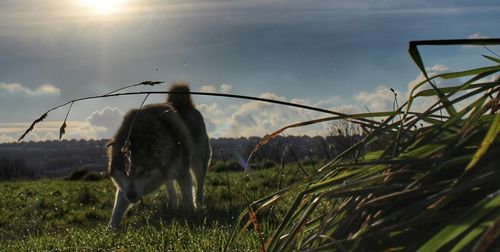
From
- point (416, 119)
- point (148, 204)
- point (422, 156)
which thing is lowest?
point (148, 204)

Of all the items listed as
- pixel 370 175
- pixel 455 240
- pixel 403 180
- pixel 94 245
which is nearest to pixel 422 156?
pixel 403 180

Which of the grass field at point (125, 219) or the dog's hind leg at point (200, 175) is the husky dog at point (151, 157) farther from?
the grass field at point (125, 219)

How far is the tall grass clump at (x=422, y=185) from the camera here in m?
1.30

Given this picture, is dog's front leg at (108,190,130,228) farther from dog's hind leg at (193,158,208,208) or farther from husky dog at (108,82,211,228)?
dog's hind leg at (193,158,208,208)

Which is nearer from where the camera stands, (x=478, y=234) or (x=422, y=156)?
(x=478, y=234)

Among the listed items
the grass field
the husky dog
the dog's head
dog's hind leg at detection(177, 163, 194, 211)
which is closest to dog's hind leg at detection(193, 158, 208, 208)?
the husky dog

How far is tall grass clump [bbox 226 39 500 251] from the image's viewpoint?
130cm

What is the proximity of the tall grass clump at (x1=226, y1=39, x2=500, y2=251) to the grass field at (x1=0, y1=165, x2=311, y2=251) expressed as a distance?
510 millimetres

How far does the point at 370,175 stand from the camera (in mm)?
1729

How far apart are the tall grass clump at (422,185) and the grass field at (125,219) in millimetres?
510

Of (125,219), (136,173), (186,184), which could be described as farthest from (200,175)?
(136,173)

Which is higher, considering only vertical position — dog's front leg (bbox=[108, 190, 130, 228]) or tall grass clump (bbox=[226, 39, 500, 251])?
tall grass clump (bbox=[226, 39, 500, 251])

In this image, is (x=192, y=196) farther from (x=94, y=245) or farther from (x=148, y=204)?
(x=94, y=245)

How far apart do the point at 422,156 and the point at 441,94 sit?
21cm
